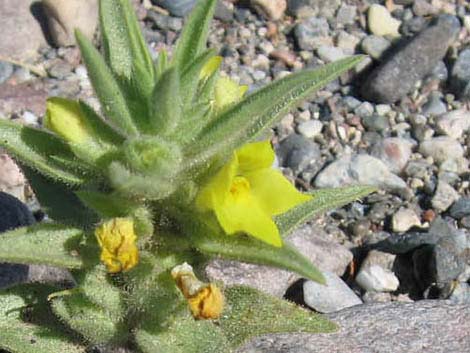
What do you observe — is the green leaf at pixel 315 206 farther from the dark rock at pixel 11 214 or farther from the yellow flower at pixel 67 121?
the dark rock at pixel 11 214

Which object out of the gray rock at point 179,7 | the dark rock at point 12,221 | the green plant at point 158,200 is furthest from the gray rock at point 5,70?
the green plant at point 158,200

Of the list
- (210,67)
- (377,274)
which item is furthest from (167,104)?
(377,274)

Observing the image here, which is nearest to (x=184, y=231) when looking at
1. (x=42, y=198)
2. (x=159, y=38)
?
(x=42, y=198)

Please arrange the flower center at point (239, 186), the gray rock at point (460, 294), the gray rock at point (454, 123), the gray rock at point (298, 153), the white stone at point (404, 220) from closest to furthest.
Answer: the flower center at point (239, 186), the gray rock at point (460, 294), the white stone at point (404, 220), the gray rock at point (298, 153), the gray rock at point (454, 123)

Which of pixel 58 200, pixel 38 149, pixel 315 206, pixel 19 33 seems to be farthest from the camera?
pixel 19 33

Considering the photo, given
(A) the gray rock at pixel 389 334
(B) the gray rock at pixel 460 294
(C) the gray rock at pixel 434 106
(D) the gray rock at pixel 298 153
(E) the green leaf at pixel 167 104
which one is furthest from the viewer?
(C) the gray rock at pixel 434 106

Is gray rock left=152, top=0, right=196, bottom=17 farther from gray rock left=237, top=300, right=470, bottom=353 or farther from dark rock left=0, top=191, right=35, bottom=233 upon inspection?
gray rock left=237, top=300, right=470, bottom=353

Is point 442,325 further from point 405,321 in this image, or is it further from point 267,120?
point 267,120

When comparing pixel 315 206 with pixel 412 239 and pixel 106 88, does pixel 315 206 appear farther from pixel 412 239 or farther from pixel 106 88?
pixel 412 239

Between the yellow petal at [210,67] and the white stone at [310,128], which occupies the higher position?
the yellow petal at [210,67]
